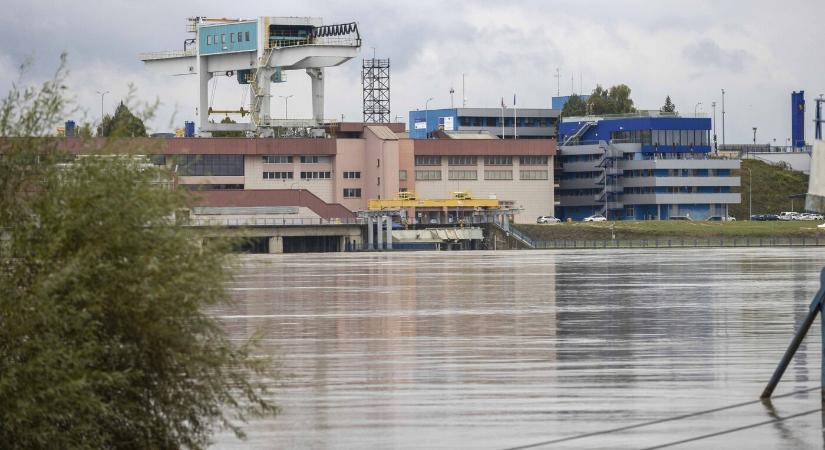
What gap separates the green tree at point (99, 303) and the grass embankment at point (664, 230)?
154m

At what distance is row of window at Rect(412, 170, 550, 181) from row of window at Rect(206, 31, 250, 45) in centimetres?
2763

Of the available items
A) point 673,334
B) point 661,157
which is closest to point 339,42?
point 661,157

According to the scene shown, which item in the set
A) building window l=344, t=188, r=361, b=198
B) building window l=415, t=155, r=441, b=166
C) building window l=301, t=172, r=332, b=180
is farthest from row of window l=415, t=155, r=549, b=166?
building window l=301, t=172, r=332, b=180

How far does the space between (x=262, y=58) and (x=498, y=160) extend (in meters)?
34.1

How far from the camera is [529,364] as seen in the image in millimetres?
29703

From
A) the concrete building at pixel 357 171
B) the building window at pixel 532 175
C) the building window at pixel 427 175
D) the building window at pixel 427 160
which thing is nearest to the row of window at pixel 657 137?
the concrete building at pixel 357 171

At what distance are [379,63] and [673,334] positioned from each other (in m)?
150

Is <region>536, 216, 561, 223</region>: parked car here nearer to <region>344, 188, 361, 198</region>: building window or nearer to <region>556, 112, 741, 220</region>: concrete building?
<region>556, 112, 741, 220</region>: concrete building

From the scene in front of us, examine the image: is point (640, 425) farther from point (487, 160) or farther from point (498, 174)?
point (498, 174)

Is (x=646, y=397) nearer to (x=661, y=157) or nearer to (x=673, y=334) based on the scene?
(x=673, y=334)

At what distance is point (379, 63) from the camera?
606ft

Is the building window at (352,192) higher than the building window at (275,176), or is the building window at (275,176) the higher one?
the building window at (275,176)

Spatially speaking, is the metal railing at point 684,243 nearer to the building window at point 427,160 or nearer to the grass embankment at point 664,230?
the grass embankment at point 664,230

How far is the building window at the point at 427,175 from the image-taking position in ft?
597
